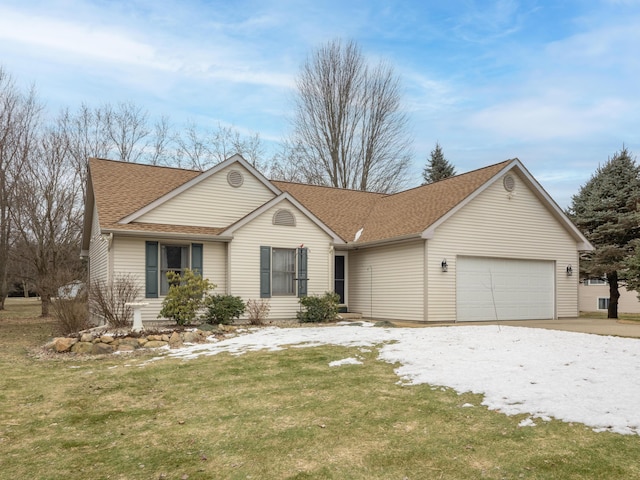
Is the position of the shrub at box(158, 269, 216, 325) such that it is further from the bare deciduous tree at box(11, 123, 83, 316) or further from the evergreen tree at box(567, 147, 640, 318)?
the evergreen tree at box(567, 147, 640, 318)

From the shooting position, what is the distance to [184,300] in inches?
531

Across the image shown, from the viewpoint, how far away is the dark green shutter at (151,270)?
14.5 m

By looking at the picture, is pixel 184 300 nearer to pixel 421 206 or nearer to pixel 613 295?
pixel 421 206

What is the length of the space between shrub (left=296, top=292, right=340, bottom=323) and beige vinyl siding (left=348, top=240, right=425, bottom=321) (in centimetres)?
199

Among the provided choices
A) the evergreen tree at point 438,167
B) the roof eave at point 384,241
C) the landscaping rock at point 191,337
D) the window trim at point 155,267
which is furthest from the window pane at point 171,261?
the evergreen tree at point 438,167

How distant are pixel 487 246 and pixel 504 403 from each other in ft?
36.8

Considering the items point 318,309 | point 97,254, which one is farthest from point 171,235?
point 318,309

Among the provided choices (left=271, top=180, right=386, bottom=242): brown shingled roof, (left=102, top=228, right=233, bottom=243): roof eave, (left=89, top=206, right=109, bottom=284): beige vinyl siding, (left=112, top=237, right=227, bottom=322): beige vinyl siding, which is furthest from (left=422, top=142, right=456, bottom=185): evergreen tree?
(left=112, top=237, right=227, bottom=322): beige vinyl siding

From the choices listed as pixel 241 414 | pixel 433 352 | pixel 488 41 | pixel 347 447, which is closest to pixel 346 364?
pixel 433 352

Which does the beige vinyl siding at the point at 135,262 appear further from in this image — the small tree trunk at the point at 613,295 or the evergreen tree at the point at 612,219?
the small tree trunk at the point at 613,295

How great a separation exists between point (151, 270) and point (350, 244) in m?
6.64

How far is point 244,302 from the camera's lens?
51.1 feet

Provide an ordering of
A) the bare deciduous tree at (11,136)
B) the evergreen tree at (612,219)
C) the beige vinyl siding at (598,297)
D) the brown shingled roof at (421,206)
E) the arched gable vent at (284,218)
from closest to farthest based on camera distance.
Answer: the brown shingled roof at (421,206)
the arched gable vent at (284,218)
the bare deciduous tree at (11,136)
the evergreen tree at (612,219)
the beige vinyl siding at (598,297)

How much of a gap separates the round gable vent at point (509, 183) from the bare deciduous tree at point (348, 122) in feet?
51.2
